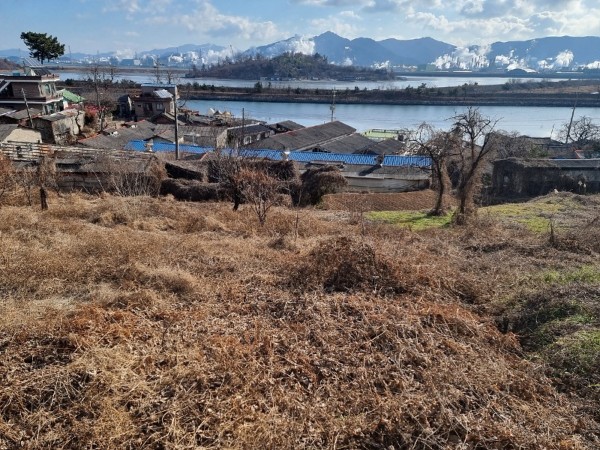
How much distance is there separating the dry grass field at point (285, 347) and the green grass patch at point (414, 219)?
597cm

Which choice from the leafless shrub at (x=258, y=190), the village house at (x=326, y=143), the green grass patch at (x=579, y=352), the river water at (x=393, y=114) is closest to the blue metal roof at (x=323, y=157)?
the village house at (x=326, y=143)

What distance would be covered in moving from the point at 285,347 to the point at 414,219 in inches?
455

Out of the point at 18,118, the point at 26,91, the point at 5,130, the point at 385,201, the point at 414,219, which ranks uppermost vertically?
the point at 26,91

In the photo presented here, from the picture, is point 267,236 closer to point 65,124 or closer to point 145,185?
point 145,185

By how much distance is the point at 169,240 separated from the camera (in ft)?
27.0

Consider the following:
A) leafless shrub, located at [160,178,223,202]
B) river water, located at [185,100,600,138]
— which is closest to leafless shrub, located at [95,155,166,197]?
leafless shrub, located at [160,178,223,202]

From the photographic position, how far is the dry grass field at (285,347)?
361cm

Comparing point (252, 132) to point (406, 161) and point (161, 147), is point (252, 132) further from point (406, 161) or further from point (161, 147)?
point (406, 161)

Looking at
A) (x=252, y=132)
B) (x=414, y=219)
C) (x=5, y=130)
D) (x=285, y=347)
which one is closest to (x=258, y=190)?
(x=414, y=219)

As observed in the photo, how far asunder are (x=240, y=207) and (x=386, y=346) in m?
10.3

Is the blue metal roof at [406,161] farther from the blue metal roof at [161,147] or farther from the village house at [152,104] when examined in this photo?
the village house at [152,104]

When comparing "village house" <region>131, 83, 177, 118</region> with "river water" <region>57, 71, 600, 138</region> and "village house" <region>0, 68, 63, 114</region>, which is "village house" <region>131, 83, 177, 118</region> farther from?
"village house" <region>0, 68, 63, 114</region>

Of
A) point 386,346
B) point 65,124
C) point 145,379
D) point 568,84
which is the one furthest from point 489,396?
point 568,84

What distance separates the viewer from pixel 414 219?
15.3 meters
